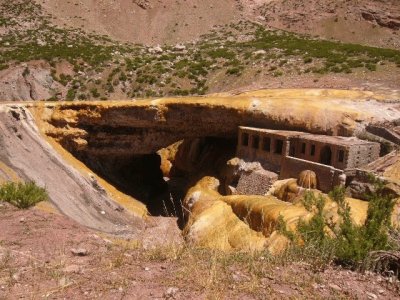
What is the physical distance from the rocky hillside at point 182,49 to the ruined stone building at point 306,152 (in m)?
9.91

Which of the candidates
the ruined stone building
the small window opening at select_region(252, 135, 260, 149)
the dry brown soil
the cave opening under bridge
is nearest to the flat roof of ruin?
the ruined stone building

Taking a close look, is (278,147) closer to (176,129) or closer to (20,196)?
(176,129)

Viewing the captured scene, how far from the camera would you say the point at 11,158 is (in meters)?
22.6

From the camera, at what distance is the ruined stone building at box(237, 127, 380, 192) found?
2114 cm

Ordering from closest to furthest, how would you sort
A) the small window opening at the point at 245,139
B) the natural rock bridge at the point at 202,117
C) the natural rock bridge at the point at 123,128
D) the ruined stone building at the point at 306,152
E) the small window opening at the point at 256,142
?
the ruined stone building at the point at 306,152
the natural rock bridge at the point at 123,128
the natural rock bridge at the point at 202,117
the small window opening at the point at 256,142
the small window opening at the point at 245,139

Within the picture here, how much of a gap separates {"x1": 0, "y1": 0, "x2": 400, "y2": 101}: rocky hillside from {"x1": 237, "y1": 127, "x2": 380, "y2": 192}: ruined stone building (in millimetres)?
9907

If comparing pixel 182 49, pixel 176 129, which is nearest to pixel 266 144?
pixel 176 129

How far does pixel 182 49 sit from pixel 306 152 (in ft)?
110

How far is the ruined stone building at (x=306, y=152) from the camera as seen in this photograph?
21141mm

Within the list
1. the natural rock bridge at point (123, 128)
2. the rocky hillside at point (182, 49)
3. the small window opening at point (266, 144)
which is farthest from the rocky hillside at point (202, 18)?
the small window opening at point (266, 144)

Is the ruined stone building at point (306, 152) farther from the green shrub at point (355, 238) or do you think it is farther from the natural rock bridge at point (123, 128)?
the green shrub at point (355, 238)

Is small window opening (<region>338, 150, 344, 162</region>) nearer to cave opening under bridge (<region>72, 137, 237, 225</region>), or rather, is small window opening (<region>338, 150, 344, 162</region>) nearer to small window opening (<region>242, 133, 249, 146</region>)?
small window opening (<region>242, 133, 249, 146</region>)

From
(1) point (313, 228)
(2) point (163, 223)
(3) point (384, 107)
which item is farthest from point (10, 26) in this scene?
(1) point (313, 228)

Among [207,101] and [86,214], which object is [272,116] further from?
[86,214]
